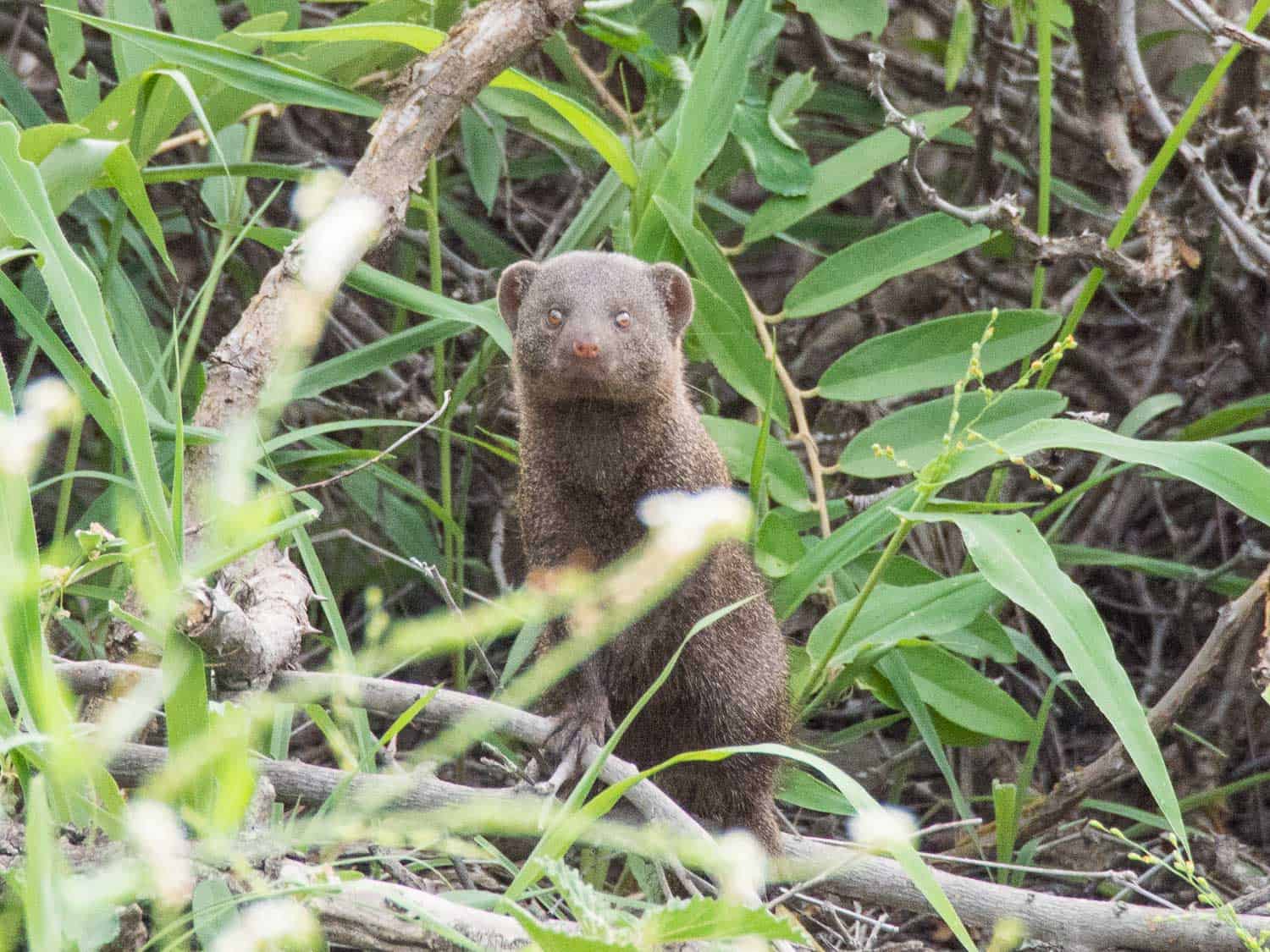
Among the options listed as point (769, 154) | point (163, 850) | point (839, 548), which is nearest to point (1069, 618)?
point (839, 548)

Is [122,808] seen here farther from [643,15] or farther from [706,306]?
[643,15]

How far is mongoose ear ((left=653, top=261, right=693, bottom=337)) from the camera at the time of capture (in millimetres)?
2451

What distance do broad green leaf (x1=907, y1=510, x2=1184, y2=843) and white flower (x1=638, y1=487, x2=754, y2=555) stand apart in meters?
0.24

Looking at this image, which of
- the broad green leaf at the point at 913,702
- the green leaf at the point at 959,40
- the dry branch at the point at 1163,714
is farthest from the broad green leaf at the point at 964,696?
the green leaf at the point at 959,40

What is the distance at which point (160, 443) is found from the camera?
242cm

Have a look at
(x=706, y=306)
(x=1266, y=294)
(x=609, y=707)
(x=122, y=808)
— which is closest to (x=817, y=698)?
(x=609, y=707)

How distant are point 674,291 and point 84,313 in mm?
1134

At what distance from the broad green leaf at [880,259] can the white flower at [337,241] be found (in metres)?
0.86

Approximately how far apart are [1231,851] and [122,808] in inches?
78.6

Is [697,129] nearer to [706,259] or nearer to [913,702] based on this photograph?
[706,259]

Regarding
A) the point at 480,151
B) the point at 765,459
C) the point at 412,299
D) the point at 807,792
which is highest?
the point at 480,151

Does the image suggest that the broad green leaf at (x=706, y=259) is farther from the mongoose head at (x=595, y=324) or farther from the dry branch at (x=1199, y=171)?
the dry branch at (x=1199, y=171)

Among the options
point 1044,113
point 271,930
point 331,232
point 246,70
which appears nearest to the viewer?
point 271,930

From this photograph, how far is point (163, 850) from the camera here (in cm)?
123
